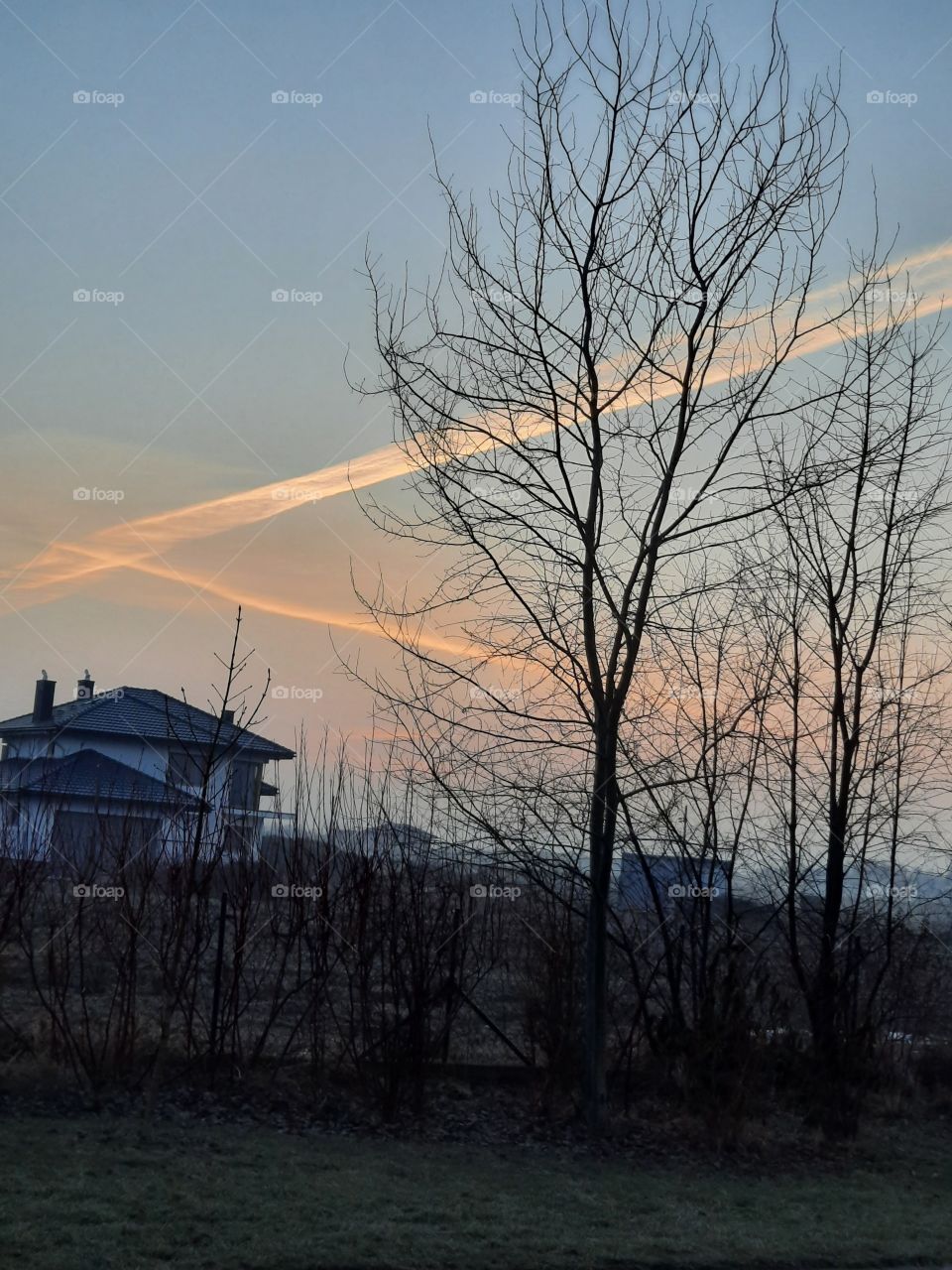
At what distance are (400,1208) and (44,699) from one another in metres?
34.4

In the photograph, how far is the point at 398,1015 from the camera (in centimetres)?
1062

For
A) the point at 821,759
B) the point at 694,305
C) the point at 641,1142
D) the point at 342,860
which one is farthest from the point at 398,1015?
→ the point at 694,305

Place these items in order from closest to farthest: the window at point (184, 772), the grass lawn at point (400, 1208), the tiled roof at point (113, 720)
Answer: the grass lawn at point (400, 1208) → the window at point (184, 772) → the tiled roof at point (113, 720)

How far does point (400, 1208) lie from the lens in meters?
7.22

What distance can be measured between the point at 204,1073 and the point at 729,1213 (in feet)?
15.2

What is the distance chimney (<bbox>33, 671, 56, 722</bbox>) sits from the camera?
38438mm

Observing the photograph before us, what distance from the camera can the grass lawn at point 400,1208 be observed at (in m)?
Answer: 6.21

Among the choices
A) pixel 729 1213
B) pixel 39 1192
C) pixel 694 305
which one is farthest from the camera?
pixel 694 305

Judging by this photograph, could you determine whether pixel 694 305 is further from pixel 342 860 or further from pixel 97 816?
pixel 97 816

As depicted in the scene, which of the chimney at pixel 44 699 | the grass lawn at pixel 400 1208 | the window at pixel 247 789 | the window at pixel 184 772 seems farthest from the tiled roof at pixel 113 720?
the grass lawn at pixel 400 1208

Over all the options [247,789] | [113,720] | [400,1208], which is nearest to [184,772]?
[400,1208]

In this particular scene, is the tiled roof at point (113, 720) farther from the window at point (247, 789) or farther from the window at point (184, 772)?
the window at point (184, 772)

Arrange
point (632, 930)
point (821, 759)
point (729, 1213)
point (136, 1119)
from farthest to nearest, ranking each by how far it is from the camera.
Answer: point (821, 759), point (632, 930), point (136, 1119), point (729, 1213)

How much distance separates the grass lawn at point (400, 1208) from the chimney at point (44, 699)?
104 ft
